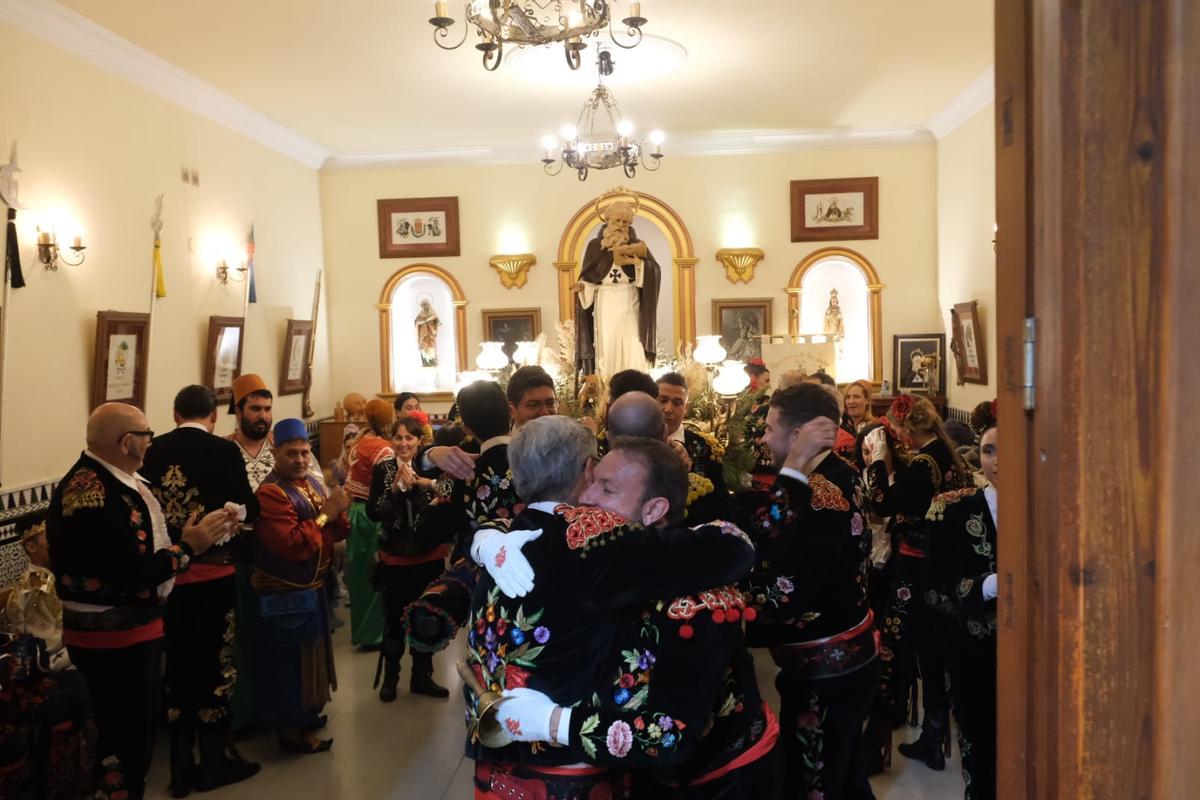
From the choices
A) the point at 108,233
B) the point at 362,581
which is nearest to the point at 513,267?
the point at 108,233

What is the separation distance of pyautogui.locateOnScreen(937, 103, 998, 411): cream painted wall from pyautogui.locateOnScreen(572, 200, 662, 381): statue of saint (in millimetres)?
3427

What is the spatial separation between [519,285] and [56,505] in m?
8.50

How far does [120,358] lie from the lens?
24.0 ft

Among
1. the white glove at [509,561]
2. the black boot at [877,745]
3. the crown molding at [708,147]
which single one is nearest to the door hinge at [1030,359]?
the white glove at [509,561]

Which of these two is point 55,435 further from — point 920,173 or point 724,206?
point 920,173

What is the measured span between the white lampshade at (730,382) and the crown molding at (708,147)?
575cm

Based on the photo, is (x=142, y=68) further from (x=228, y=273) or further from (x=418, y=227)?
(x=418, y=227)

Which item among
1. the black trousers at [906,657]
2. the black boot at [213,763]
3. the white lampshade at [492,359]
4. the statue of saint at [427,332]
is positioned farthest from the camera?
the statue of saint at [427,332]

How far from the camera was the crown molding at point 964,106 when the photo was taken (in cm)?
946

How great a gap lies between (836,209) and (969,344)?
8.28ft

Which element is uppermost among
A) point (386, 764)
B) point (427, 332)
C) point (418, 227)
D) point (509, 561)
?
point (418, 227)

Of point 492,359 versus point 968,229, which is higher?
point 968,229

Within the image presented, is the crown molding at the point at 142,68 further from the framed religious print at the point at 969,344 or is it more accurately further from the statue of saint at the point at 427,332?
the framed religious print at the point at 969,344

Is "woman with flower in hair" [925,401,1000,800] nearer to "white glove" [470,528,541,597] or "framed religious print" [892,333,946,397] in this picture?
"white glove" [470,528,541,597]
